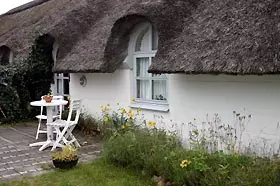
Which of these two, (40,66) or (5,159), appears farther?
(40,66)

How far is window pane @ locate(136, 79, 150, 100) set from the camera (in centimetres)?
855

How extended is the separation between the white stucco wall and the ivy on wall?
14.7 feet

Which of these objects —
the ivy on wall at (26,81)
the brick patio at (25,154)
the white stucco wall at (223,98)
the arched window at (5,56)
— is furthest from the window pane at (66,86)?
the white stucco wall at (223,98)

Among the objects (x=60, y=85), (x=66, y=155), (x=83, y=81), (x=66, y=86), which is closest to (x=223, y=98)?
(x=66, y=155)

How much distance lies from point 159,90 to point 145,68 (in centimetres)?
72

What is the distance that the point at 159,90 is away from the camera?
8203 mm

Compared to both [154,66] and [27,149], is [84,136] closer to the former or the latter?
[27,149]

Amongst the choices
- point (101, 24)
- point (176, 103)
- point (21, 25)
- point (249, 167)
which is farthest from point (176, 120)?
point (21, 25)

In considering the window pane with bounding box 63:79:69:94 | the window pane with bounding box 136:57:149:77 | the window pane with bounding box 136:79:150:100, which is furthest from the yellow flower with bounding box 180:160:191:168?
the window pane with bounding box 63:79:69:94

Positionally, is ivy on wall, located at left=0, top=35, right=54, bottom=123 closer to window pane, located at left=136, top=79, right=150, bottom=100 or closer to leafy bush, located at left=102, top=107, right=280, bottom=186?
window pane, located at left=136, top=79, right=150, bottom=100

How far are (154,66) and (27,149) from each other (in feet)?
11.9

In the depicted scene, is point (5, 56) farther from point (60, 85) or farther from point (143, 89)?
point (143, 89)

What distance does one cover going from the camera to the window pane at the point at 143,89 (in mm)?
8555

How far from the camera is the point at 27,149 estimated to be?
26.7 ft
